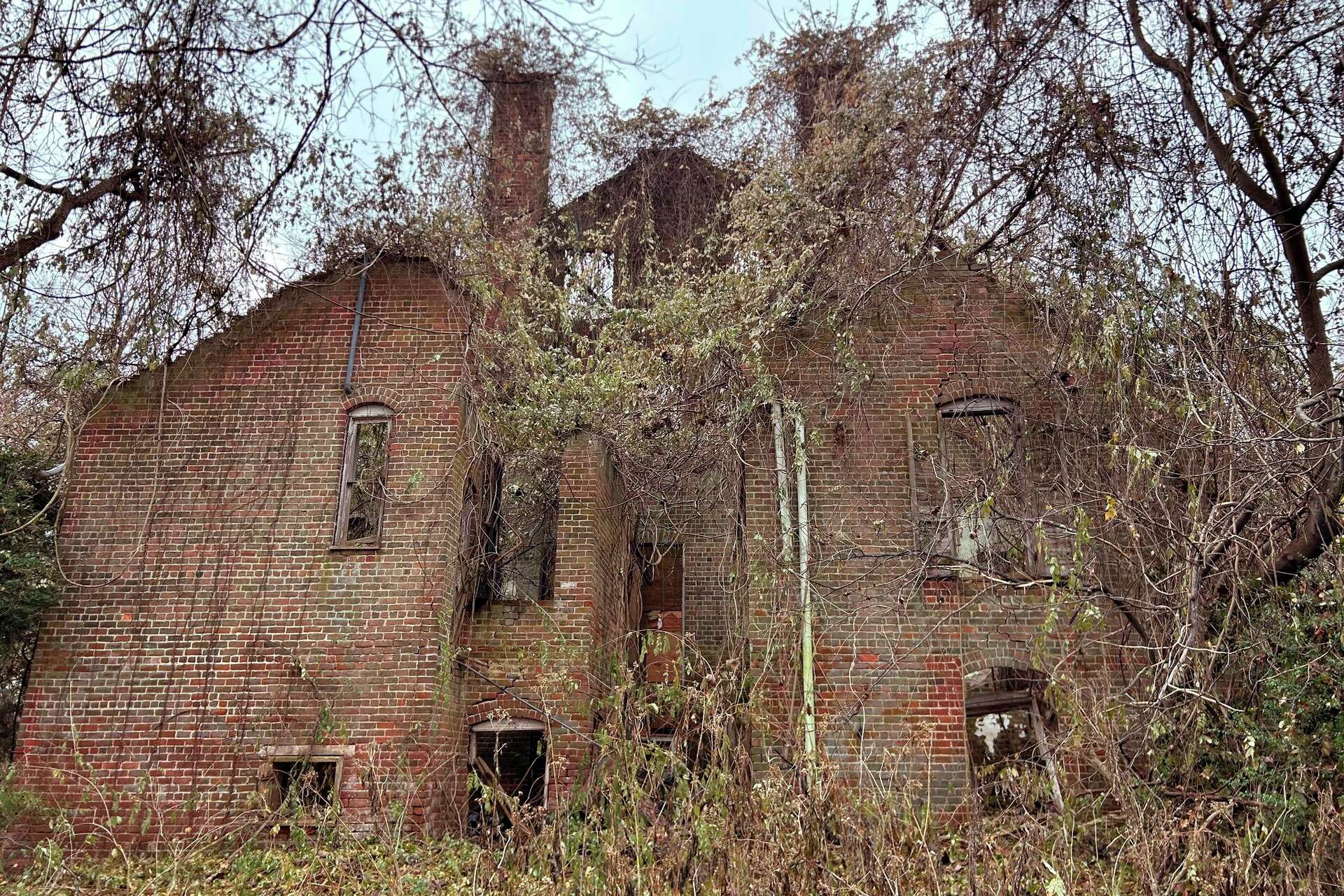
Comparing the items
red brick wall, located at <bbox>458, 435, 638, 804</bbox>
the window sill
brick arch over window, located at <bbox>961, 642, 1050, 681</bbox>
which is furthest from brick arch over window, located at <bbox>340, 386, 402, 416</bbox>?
brick arch over window, located at <bbox>961, 642, 1050, 681</bbox>

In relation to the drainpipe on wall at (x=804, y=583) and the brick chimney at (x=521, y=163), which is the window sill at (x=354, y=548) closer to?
the brick chimney at (x=521, y=163)

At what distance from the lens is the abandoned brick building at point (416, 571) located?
930 cm

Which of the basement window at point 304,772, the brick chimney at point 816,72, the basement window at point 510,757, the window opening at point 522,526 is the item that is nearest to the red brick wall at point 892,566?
the basement window at point 510,757

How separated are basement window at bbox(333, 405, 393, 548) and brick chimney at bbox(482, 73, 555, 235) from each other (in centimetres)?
293

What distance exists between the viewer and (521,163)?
13836 mm

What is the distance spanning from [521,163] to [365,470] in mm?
5441

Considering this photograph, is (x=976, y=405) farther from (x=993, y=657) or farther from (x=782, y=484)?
(x=993, y=657)

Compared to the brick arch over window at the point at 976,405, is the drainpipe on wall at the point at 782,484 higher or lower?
lower

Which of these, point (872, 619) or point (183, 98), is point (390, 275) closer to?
point (183, 98)

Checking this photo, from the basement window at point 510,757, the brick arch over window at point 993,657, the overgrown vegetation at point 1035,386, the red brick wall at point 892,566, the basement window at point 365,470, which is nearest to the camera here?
the overgrown vegetation at point 1035,386

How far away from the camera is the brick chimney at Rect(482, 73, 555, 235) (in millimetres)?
9867

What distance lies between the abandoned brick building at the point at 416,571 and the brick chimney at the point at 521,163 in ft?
0.83

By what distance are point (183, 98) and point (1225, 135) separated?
770 cm

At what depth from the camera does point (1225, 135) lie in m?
7.85
